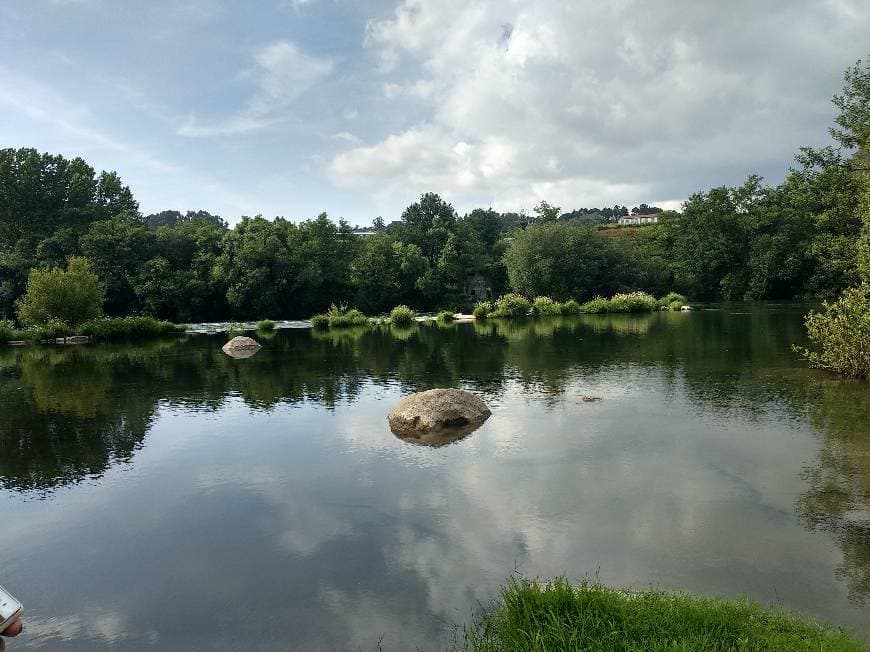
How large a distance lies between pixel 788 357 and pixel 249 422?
23787 millimetres

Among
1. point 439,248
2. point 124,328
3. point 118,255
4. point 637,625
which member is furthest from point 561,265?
point 637,625

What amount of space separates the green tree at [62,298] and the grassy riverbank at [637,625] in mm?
54245

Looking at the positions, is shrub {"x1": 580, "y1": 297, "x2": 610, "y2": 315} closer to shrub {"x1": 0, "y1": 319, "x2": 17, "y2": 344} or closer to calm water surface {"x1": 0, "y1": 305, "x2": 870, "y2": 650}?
calm water surface {"x1": 0, "y1": 305, "x2": 870, "y2": 650}

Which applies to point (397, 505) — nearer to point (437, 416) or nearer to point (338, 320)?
point (437, 416)

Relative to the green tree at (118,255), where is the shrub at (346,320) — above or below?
below

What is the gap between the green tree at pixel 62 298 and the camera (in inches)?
1965

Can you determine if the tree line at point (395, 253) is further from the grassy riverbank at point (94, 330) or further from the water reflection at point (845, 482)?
the water reflection at point (845, 482)

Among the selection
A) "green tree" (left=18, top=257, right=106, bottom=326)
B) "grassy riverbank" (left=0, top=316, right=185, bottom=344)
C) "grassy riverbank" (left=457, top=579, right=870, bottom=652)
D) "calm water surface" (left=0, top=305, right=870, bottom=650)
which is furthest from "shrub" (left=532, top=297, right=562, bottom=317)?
"grassy riverbank" (left=457, top=579, right=870, bottom=652)

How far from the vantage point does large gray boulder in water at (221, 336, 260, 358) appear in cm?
3716

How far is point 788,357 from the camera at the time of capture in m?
27.2

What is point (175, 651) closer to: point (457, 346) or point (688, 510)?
point (688, 510)

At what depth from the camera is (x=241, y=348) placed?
3916cm

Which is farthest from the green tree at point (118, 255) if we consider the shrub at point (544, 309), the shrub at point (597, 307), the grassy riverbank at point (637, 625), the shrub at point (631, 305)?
the grassy riverbank at point (637, 625)

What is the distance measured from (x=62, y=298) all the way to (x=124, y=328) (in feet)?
17.9
